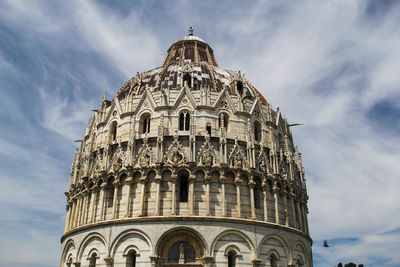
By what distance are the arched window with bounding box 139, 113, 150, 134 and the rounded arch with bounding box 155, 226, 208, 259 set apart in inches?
383

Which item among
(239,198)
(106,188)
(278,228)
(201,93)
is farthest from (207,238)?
(201,93)

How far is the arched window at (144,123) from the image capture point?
1309 inches

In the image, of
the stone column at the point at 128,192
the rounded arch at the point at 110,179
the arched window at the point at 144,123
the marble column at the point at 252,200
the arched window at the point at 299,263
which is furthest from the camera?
the arched window at the point at 144,123

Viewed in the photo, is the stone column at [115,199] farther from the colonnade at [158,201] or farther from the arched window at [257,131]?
the arched window at [257,131]

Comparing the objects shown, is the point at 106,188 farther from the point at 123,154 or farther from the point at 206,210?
the point at 206,210

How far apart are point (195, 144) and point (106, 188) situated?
8.37 m

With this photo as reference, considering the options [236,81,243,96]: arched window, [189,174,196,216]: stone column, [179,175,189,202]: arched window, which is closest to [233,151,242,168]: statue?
[189,174,196,216]: stone column

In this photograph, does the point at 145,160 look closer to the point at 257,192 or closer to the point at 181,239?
the point at 181,239

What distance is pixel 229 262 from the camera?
91.4ft

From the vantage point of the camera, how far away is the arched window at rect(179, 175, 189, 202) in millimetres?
29450

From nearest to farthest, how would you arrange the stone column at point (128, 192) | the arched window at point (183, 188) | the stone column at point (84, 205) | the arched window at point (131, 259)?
the arched window at point (131, 259)
the stone column at point (128, 192)
the arched window at point (183, 188)
the stone column at point (84, 205)

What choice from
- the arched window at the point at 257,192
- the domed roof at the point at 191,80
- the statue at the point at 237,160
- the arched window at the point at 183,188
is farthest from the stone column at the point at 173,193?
the domed roof at the point at 191,80

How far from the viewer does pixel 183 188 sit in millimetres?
29953

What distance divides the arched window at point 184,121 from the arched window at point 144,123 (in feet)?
9.94
